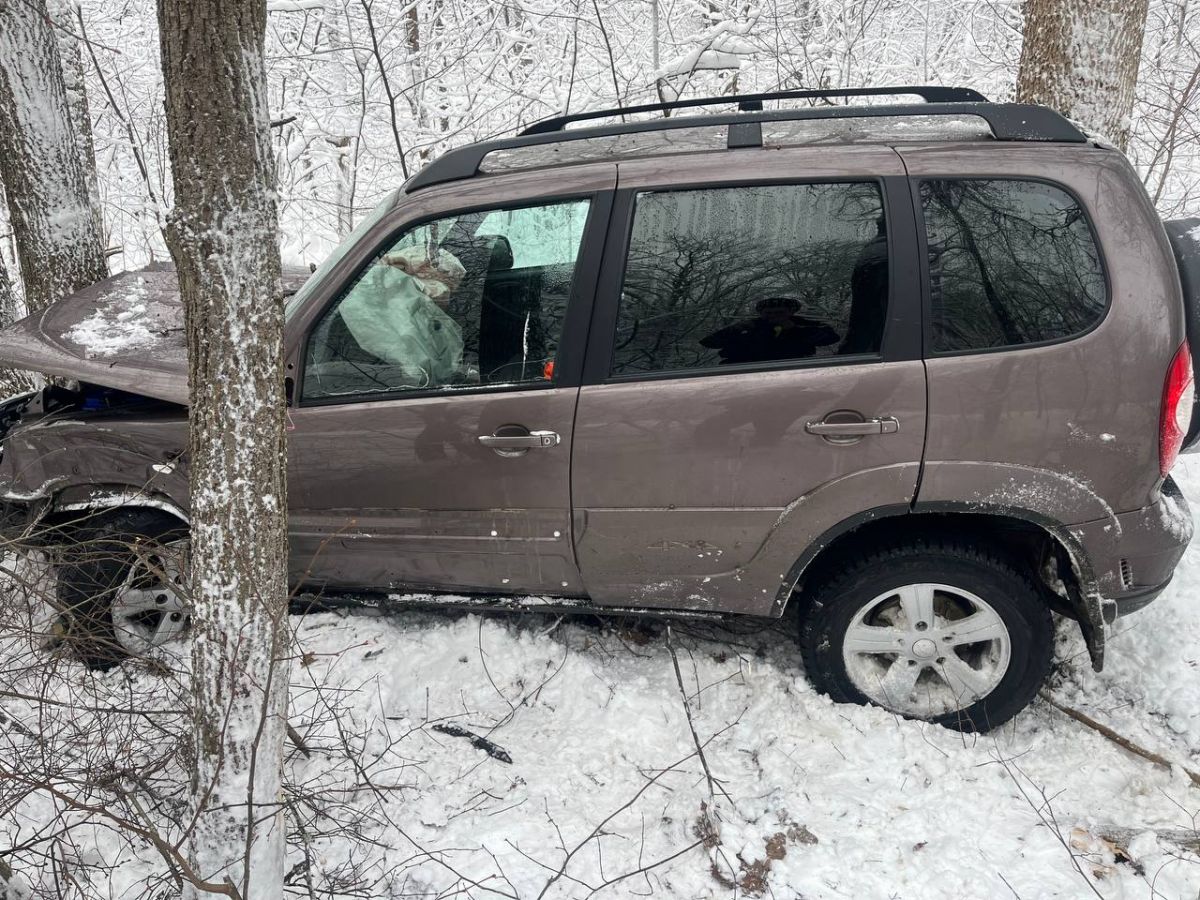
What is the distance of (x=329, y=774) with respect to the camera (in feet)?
8.80

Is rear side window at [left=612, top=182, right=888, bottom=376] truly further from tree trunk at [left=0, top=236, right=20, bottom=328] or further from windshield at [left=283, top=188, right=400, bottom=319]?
tree trunk at [left=0, top=236, right=20, bottom=328]

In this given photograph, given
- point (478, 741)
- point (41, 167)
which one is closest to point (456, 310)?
→ point (478, 741)

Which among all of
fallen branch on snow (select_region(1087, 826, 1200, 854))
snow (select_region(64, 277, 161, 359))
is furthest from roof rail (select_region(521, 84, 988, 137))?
fallen branch on snow (select_region(1087, 826, 1200, 854))

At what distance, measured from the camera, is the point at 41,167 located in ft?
14.3

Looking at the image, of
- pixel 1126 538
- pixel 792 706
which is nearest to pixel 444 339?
pixel 792 706

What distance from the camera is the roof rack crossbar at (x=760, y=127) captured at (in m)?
2.62

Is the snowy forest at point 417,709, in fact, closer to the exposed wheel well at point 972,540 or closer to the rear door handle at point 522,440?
the rear door handle at point 522,440

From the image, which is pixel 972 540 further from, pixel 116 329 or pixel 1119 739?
pixel 116 329

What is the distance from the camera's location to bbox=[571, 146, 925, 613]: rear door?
256 centimetres

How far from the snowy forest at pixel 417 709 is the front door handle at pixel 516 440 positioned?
0.04 feet

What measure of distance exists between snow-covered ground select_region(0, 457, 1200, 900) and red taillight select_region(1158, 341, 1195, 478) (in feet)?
3.44

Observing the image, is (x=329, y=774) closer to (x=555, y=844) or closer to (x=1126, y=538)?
(x=555, y=844)

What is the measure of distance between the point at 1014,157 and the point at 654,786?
2.34 metres

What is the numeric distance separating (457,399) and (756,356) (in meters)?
1.02
